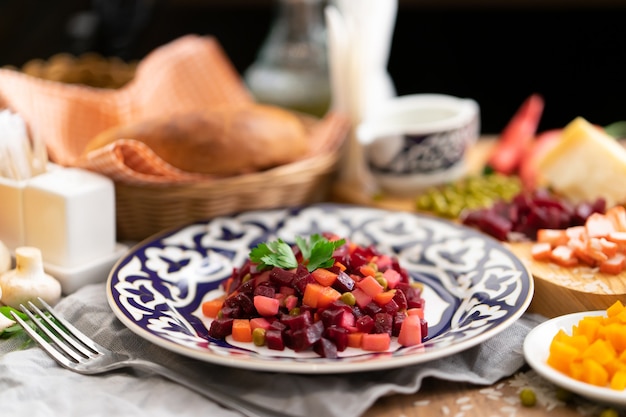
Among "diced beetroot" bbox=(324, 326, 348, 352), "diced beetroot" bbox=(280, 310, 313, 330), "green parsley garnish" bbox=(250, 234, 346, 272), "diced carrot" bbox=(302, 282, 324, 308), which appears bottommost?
"diced beetroot" bbox=(324, 326, 348, 352)

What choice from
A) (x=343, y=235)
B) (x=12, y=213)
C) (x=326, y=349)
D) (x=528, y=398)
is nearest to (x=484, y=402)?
(x=528, y=398)

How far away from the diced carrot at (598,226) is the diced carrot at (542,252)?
0.30 ft

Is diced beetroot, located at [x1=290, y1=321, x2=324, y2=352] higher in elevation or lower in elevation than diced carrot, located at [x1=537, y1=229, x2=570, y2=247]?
lower

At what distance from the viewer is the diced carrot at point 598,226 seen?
185 cm

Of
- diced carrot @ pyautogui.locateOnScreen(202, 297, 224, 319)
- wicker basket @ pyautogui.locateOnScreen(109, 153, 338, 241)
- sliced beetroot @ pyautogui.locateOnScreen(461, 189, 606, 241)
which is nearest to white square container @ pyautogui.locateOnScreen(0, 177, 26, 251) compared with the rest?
wicker basket @ pyautogui.locateOnScreen(109, 153, 338, 241)

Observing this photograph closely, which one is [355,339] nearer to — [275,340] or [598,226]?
[275,340]

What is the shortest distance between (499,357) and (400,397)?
217 mm

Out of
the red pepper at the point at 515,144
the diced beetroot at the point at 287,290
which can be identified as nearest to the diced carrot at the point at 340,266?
the diced beetroot at the point at 287,290

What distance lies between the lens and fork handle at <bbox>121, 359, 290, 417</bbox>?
1.41 meters

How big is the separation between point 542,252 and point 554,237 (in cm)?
6

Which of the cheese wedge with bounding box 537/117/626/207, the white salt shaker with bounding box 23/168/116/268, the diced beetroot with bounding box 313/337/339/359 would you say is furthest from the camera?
the cheese wedge with bounding box 537/117/626/207

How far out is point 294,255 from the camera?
1.67m

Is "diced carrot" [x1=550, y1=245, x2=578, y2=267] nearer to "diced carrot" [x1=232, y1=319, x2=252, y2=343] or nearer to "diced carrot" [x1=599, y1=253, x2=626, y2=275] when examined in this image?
"diced carrot" [x1=599, y1=253, x2=626, y2=275]

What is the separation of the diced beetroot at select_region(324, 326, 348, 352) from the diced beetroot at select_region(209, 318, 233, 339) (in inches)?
7.5
